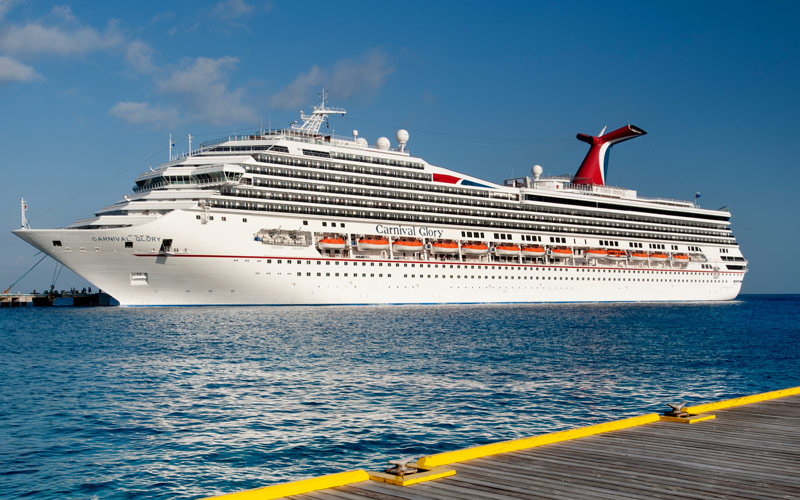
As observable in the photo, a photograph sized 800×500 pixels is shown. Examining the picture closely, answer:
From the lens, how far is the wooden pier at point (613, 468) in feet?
26.0

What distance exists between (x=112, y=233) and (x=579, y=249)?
51829 mm

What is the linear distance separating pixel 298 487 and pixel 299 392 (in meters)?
11.8

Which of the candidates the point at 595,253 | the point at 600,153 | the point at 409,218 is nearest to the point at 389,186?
the point at 409,218

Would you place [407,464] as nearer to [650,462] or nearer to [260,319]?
[650,462]

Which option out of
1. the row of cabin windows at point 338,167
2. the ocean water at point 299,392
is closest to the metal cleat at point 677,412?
the ocean water at point 299,392

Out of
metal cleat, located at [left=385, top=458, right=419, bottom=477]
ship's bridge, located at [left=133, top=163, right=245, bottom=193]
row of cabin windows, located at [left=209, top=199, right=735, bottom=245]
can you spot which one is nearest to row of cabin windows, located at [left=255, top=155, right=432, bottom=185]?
ship's bridge, located at [left=133, top=163, right=245, bottom=193]

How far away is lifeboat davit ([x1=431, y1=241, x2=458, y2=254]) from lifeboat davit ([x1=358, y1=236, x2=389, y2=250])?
18.4 feet

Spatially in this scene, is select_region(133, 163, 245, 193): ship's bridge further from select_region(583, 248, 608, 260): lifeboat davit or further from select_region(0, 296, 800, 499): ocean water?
select_region(583, 248, 608, 260): lifeboat davit

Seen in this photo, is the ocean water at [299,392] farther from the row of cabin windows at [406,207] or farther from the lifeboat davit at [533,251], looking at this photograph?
the lifeboat davit at [533,251]

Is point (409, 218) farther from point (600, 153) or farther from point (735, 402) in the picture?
point (735, 402)

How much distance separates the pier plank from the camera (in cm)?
791

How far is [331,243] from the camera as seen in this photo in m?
60.1

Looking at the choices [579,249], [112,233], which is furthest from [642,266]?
[112,233]

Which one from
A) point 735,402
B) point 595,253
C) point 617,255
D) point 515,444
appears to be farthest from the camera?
point 617,255
